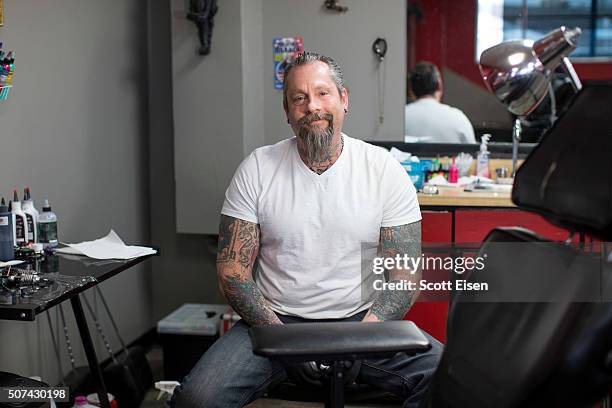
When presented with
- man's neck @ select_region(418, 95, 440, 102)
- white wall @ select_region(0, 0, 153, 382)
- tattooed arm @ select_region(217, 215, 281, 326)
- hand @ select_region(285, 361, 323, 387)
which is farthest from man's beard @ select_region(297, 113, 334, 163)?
man's neck @ select_region(418, 95, 440, 102)

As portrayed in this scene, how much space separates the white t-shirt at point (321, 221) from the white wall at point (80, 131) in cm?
102

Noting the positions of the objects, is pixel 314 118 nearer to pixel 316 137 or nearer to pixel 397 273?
pixel 316 137

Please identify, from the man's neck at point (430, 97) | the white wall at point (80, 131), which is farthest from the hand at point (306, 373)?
the man's neck at point (430, 97)

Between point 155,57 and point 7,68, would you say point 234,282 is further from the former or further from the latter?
point 155,57

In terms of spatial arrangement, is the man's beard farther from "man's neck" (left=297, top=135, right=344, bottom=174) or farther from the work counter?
the work counter

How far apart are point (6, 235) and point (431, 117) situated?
2.15m

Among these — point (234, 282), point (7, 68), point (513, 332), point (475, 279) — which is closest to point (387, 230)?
point (234, 282)

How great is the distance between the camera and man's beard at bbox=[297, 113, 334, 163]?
7.74 ft

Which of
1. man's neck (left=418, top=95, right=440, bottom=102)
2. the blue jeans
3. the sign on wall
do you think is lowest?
the blue jeans

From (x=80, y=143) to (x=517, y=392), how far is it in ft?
8.00

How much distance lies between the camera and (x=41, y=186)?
3.06 m

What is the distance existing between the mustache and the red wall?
1818mm

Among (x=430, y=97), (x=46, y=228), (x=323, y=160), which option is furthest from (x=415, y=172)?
(x=46, y=228)

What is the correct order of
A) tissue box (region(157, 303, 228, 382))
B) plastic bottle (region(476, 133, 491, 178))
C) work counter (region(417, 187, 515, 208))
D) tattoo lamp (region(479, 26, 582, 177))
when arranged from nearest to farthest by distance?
tattoo lamp (region(479, 26, 582, 177)) < work counter (region(417, 187, 515, 208)) < tissue box (region(157, 303, 228, 382)) < plastic bottle (region(476, 133, 491, 178))
